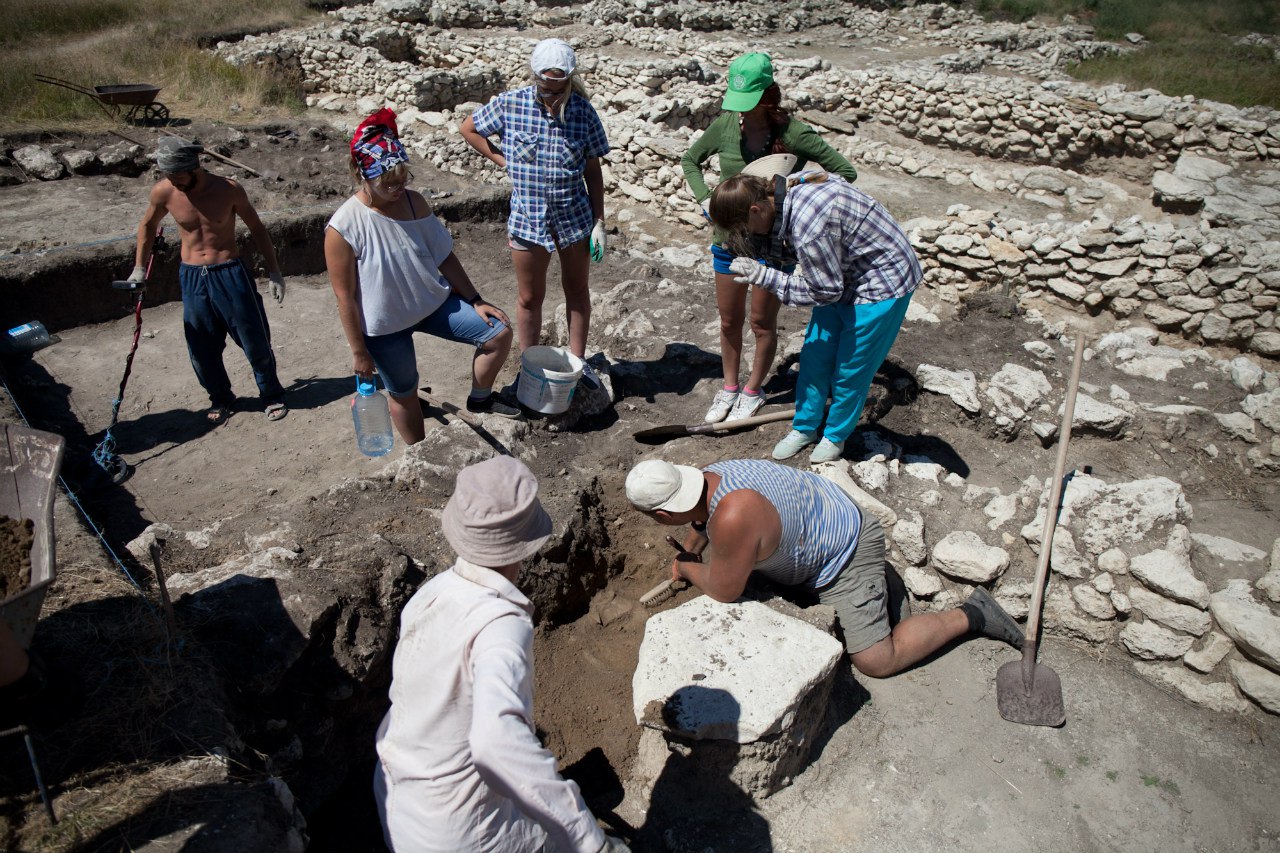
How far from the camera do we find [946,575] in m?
3.76

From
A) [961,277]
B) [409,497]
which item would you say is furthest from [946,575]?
[961,277]

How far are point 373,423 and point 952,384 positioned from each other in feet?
11.8

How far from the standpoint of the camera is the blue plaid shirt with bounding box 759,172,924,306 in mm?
3465

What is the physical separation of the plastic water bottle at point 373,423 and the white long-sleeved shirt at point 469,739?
8.67 ft

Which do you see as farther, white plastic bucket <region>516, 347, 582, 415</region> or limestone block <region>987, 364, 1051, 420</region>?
limestone block <region>987, 364, 1051, 420</region>

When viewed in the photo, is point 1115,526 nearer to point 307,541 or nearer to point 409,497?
point 409,497

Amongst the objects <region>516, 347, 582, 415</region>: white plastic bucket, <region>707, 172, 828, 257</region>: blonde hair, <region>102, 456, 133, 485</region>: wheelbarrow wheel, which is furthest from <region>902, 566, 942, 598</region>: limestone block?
<region>102, 456, 133, 485</region>: wheelbarrow wheel

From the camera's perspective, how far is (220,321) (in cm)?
487

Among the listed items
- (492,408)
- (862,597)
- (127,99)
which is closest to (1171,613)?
(862,597)

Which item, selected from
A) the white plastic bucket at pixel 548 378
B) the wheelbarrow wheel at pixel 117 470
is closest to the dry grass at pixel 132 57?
the wheelbarrow wheel at pixel 117 470

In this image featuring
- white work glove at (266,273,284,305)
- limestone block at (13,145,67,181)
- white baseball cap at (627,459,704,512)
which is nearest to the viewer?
white baseball cap at (627,459,704,512)

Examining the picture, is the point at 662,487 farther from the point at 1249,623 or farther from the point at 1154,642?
the point at 1249,623

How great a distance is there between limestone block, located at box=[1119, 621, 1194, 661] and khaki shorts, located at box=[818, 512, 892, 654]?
3.80 feet

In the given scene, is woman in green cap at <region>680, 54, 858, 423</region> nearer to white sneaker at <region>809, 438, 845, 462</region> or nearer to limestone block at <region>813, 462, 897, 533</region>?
white sneaker at <region>809, 438, 845, 462</region>
